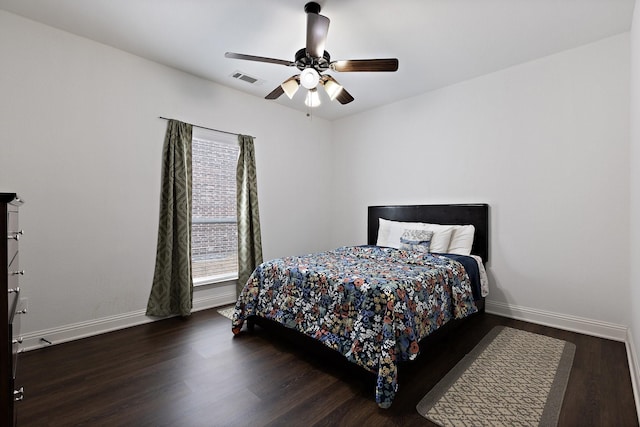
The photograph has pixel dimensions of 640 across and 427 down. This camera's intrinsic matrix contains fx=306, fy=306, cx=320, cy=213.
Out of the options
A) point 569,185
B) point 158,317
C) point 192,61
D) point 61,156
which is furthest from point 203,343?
point 569,185

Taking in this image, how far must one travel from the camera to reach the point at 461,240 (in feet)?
11.1

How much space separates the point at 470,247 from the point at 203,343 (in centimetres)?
282

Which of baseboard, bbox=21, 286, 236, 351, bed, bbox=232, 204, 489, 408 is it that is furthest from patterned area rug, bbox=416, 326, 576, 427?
baseboard, bbox=21, 286, 236, 351

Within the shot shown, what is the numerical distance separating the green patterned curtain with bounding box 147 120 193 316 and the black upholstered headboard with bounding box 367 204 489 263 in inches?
96.4

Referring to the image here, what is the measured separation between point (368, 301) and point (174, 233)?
7.67 ft

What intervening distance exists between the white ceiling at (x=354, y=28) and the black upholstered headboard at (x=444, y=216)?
153 cm

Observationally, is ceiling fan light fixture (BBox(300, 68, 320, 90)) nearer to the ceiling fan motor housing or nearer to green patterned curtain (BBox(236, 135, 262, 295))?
the ceiling fan motor housing

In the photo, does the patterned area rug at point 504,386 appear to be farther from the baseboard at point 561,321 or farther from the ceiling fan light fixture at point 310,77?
the ceiling fan light fixture at point 310,77

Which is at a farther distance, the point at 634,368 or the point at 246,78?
the point at 246,78

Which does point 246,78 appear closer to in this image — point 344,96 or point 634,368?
point 344,96

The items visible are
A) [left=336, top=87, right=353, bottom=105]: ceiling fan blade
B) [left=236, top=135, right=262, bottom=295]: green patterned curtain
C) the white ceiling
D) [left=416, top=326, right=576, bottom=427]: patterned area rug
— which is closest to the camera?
[left=416, top=326, right=576, bottom=427]: patterned area rug

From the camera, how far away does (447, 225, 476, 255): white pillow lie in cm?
334

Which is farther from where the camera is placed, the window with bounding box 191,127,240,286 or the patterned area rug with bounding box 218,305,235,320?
the window with bounding box 191,127,240,286

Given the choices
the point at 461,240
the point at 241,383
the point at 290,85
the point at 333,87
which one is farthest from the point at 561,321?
the point at 290,85
